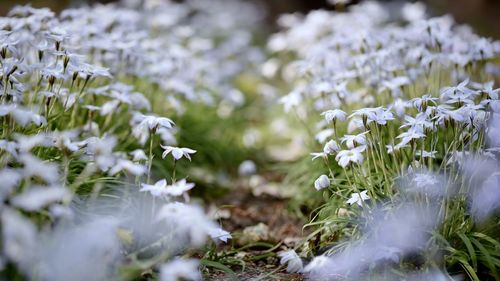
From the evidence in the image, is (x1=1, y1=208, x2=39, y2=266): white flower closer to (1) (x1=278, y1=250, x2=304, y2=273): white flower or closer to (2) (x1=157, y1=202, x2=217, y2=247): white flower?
(2) (x1=157, y1=202, x2=217, y2=247): white flower

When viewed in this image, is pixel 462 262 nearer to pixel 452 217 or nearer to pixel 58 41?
pixel 452 217

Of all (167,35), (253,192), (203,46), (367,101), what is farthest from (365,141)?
(167,35)

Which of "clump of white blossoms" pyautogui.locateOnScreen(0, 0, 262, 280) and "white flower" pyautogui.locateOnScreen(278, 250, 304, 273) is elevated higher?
"clump of white blossoms" pyautogui.locateOnScreen(0, 0, 262, 280)

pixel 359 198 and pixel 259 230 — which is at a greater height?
pixel 359 198

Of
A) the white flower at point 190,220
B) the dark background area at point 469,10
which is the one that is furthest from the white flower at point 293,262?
the dark background area at point 469,10

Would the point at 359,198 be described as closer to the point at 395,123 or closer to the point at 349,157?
the point at 349,157

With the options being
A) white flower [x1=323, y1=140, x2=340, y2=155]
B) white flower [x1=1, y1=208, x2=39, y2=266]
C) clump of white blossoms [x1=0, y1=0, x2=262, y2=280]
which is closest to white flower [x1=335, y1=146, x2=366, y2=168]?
white flower [x1=323, y1=140, x2=340, y2=155]

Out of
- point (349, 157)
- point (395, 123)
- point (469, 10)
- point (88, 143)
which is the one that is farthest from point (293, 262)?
point (469, 10)

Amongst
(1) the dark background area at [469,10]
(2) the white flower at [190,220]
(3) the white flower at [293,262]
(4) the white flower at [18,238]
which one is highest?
(4) the white flower at [18,238]

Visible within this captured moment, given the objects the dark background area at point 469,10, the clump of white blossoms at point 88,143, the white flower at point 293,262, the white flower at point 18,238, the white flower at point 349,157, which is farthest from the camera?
the dark background area at point 469,10

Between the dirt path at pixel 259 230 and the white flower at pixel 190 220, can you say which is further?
the dirt path at pixel 259 230

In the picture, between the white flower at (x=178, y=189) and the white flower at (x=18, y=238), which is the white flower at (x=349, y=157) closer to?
the white flower at (x=178, y=189)

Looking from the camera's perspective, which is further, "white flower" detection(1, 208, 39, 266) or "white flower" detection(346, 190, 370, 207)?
"white flower" detection(346, 190, 370, 207)
